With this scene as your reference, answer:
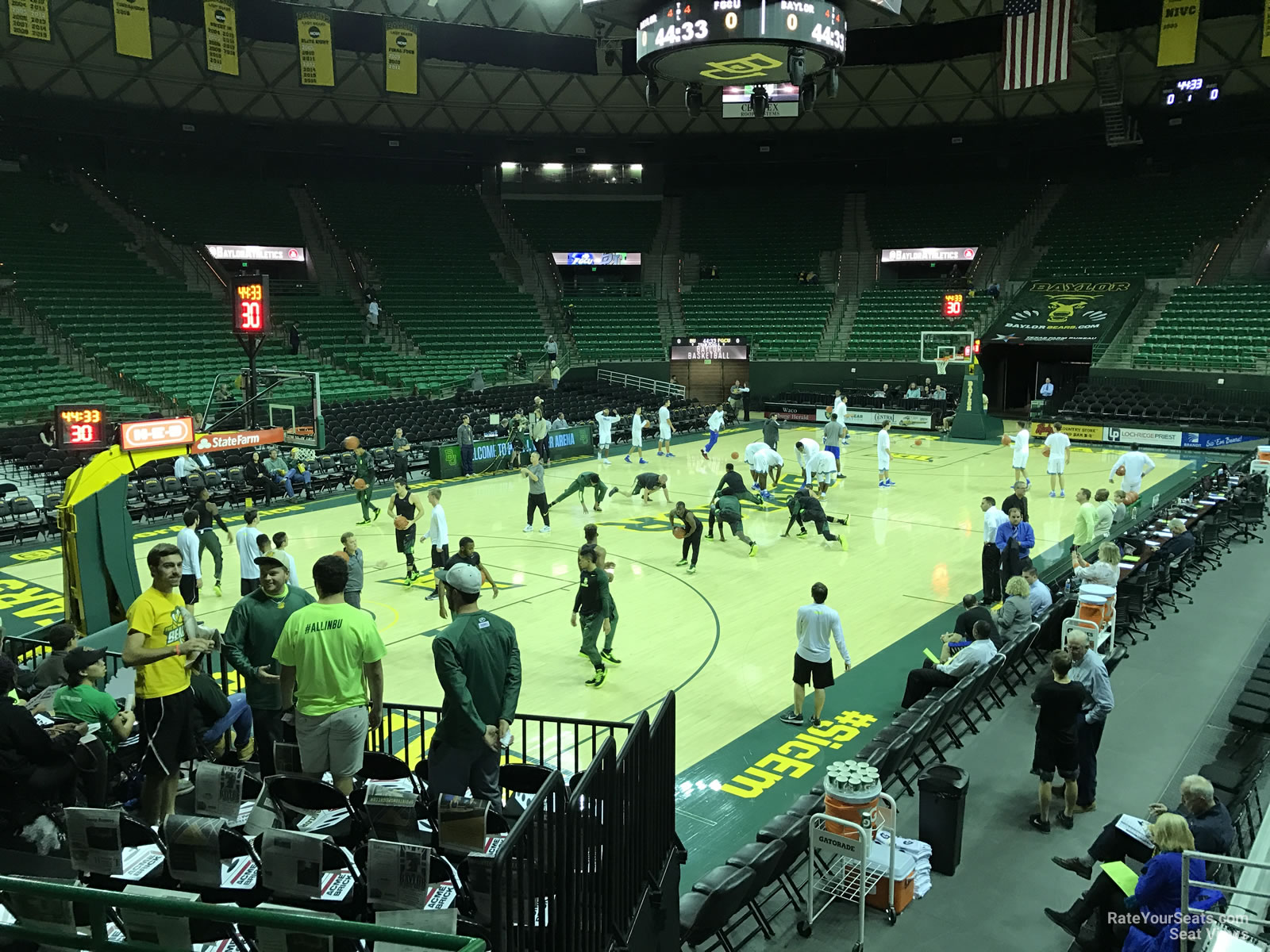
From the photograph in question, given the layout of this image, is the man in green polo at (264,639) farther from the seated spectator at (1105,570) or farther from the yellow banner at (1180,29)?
the yellow banner at (1180,29)

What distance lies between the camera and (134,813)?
6477 millimetres

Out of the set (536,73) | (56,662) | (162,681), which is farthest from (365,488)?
(536,73)

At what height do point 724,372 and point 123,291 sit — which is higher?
point 123,291

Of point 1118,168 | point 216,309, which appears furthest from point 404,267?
point 1118,168

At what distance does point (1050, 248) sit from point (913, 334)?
6.88 m

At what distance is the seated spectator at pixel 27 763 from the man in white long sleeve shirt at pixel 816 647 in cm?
635

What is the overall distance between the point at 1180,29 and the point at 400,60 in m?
21.9

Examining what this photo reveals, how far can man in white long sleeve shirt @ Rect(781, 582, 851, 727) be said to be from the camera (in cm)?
970

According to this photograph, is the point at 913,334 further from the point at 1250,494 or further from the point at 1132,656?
the point at 1132,656

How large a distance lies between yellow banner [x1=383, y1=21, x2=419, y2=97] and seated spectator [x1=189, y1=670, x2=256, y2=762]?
2553 centimetres

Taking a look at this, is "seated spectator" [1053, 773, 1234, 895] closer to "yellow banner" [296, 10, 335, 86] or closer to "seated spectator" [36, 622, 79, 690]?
"seated spectator" [36, 622, 79, 690]

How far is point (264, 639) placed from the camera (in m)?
6.80

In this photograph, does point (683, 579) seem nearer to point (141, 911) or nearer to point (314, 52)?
point (141, 911)

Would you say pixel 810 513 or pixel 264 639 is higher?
pixel 264 639
